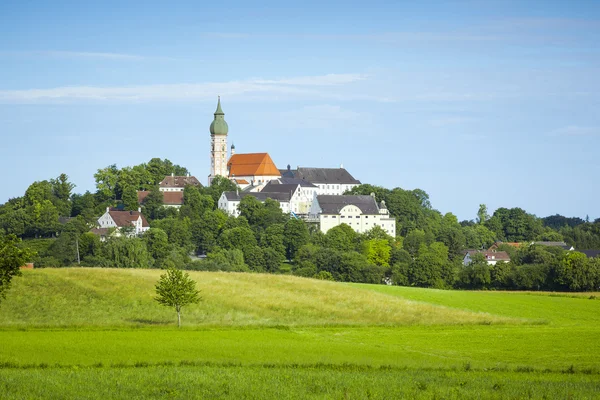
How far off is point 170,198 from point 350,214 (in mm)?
33754

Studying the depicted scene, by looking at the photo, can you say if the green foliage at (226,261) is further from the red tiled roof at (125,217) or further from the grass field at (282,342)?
the grass field at (282,342)

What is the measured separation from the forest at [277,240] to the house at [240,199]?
2416 millimetres

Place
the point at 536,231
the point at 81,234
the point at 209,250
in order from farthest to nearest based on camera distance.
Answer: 1. the point at 536,231
2. the point at 209,250
3. the point at 81,234

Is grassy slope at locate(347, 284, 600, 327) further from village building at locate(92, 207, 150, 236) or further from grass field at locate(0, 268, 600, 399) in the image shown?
village building at locate(92, 207, 150, 236)

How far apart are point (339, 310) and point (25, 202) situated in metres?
109

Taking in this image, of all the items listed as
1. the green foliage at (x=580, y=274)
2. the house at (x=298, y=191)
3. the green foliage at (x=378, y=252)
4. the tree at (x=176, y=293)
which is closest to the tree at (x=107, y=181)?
the house at (x=298, y=191)

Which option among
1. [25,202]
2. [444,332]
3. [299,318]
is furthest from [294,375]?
[25,202]

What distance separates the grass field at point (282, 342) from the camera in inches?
1164

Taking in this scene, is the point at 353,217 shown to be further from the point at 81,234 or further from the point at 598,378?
the point at 598,378

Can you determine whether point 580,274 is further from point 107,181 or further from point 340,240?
point 107,181

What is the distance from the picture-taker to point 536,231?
621ft

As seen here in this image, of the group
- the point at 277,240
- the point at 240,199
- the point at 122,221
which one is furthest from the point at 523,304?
the point at 240,199

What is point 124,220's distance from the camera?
15262cm

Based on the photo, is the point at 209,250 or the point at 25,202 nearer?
the point at 209,250
